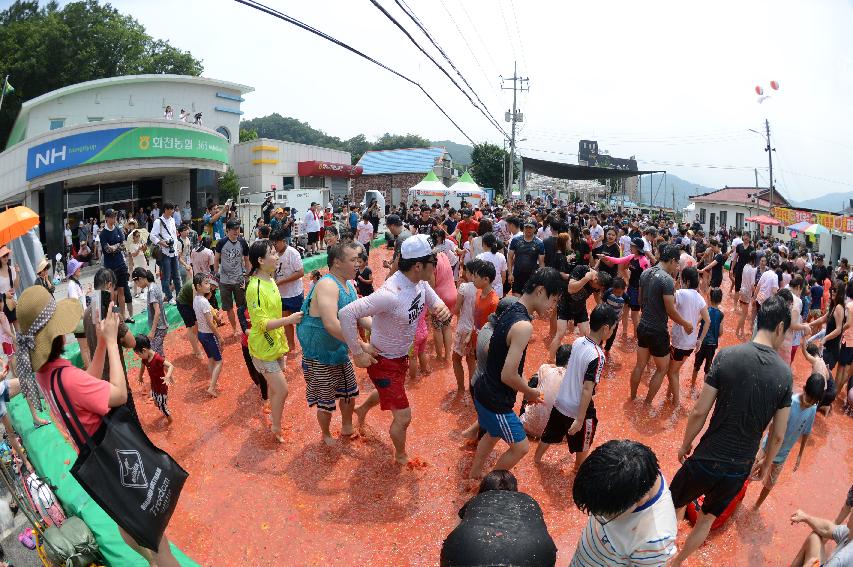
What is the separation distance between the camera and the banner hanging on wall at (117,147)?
54.8 feet

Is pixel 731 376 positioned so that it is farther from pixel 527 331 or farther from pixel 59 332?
pixel 59 332

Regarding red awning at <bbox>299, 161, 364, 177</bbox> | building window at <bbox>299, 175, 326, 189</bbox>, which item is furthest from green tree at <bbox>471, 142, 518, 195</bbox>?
building window at <bbox>299, 175, 326, 189</bbox>

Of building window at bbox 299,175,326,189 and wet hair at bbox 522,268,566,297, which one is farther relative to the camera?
building window at bbox 299,175,326,189

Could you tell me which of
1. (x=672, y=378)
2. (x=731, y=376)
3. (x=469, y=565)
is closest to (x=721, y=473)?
(x=731, y=376)

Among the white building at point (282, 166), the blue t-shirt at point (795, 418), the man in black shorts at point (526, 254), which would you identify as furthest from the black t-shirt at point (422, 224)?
the white building at point (282, 166)

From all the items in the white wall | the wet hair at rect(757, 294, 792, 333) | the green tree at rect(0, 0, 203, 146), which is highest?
the green tree at rect(0, 0, 203, 146)

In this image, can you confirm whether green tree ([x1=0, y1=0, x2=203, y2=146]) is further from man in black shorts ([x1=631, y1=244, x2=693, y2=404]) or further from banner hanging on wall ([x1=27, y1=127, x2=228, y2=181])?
man in black shorts ([x1=631, y1=244, x2=693, y2=404])

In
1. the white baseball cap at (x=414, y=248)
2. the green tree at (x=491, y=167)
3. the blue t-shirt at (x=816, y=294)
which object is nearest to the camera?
the white baseball cap at (x=414, y=248)

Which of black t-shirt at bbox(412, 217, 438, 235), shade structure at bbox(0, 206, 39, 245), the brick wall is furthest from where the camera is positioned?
the brick wall

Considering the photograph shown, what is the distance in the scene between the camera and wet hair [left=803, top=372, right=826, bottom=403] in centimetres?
486

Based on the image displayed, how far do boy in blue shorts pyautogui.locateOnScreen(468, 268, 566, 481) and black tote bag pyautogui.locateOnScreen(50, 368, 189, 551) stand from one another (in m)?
2.22

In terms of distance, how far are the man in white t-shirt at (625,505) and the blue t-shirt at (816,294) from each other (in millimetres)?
10341

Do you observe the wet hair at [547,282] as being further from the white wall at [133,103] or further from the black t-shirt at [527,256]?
the white wall at [133,103]

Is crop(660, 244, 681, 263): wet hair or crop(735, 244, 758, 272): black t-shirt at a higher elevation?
crop(660, 244, 681, 263): wet hair
